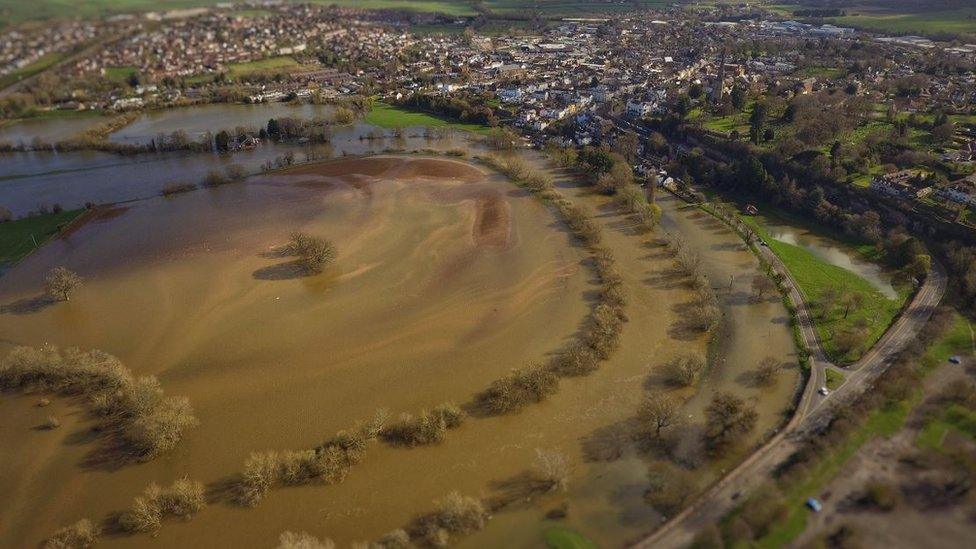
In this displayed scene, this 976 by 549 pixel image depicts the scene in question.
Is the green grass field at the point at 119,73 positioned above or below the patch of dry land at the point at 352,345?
above

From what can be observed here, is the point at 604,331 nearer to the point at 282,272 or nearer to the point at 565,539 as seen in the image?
the point at 565,539

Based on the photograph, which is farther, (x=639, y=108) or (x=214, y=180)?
(x=639, y=108)

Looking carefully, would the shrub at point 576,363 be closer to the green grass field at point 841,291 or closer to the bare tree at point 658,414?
the bare tree at point 658,414

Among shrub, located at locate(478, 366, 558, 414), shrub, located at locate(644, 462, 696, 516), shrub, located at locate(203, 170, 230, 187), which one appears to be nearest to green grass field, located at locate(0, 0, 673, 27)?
shrub, located at locate(203, 170, 230, 187)

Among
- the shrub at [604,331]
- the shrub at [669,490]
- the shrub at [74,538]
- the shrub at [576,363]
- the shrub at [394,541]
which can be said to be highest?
the shrub at [604,331]

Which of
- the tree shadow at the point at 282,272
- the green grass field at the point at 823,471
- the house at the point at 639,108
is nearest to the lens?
the green grass field at the point at 823,471

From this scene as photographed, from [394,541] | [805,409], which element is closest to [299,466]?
[394,541]

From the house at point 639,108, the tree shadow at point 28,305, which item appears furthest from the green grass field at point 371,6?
the house at point 639,108

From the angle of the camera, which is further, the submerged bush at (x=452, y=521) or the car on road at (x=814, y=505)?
the submerged bush at (x=452, y=521)
